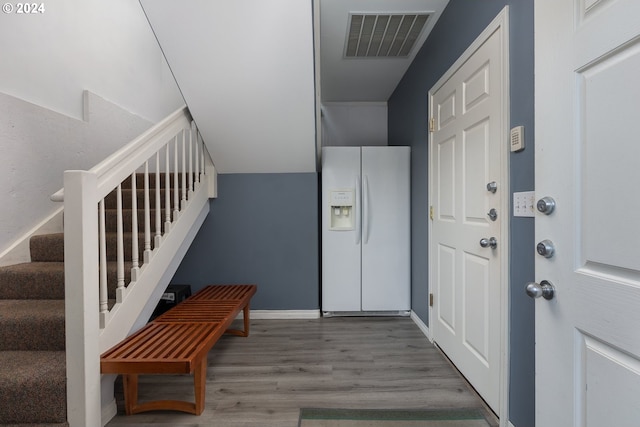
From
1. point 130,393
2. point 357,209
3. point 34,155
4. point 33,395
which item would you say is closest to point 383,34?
point 357,209

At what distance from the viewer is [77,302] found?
4.44ft

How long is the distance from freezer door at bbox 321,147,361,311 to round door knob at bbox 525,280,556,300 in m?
2.07

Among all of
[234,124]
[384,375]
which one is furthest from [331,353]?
[234,124]

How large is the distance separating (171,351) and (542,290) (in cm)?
163

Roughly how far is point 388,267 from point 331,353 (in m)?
1.07

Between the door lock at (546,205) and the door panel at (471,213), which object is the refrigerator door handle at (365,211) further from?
the door lock at (546,205)

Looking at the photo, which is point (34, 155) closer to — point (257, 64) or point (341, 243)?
point (257, 64)

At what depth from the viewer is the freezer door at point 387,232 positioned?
2.97 m

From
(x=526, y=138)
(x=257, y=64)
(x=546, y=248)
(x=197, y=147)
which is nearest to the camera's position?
(x=546, y=248)

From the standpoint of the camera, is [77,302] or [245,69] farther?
[245,69]

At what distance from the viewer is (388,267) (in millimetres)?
2984

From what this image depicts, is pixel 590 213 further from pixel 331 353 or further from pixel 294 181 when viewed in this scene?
pixel 294 181

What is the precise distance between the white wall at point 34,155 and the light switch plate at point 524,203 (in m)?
3.05

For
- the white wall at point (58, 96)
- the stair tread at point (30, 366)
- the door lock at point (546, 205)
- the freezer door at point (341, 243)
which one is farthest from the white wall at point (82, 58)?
the door lock at point (546, 205)
